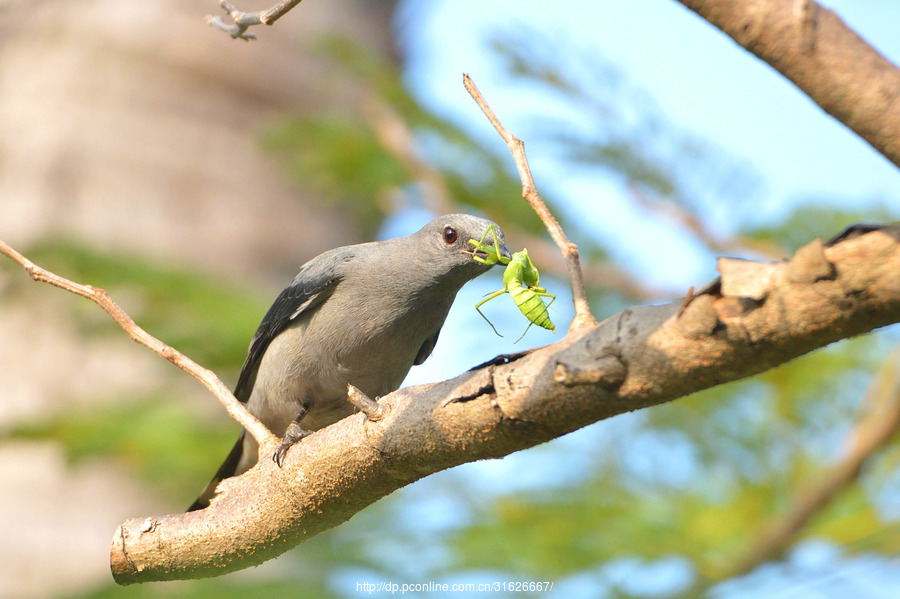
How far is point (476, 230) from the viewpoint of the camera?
4.46 meters

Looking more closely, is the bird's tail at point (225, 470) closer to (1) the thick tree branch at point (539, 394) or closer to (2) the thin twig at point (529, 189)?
(1) the thick tree branch at point (539, 394)

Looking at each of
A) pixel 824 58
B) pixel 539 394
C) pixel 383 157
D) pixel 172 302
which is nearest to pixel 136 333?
pixel 539 394

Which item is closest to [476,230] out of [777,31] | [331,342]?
[331,342]

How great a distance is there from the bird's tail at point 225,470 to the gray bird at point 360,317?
466mm

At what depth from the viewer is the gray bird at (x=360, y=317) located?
4.55 metres

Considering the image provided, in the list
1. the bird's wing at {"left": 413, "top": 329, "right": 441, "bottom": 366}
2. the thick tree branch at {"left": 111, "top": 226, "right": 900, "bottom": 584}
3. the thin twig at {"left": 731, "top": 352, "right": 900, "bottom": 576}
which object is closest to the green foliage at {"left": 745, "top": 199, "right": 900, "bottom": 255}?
the thin twig at {"left": 731, "top": 352, "right": 900, "bottom": 576}

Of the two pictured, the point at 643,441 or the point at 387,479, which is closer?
the point at 387,479

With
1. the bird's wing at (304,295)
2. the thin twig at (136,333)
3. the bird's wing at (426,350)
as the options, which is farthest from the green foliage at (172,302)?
the thin twig at (136,333)

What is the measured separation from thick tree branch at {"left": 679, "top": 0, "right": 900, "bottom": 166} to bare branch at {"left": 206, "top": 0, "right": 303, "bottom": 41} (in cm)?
121

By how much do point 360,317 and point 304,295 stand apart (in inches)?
17.3

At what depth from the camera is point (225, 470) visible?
216 inches

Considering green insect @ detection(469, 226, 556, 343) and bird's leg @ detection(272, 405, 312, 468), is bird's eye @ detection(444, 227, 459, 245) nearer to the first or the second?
green insect @ detection(469, 226, 556, 343)

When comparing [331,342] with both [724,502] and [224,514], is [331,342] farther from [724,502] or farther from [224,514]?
[724,502]

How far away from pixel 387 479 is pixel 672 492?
16.5 ft
